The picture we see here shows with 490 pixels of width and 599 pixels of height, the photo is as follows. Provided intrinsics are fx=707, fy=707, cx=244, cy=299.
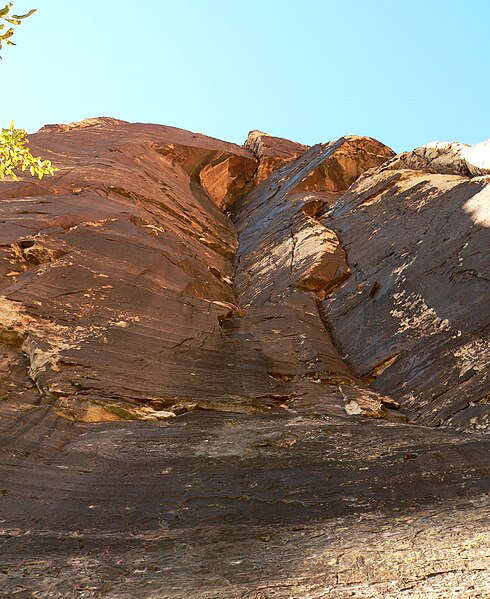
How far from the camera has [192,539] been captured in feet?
22.0

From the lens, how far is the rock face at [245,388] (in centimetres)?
624

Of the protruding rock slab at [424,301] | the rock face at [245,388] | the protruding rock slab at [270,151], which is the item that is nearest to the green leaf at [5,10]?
the rock face at [245,388]

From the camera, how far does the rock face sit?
624 cm

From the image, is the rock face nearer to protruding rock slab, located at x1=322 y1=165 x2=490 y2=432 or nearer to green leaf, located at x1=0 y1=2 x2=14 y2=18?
protruding rock slab, located at x1=322 y1=165 x2=490 y2=432

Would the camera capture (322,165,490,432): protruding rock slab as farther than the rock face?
Yes

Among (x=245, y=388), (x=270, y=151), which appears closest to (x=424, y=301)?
(x=245, y=388)

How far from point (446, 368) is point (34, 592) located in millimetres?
8599

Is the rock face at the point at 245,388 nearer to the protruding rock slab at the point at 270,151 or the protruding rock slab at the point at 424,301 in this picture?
the protruding rock slab at the point at 424,301

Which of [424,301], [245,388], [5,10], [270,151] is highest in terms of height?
[270,151]

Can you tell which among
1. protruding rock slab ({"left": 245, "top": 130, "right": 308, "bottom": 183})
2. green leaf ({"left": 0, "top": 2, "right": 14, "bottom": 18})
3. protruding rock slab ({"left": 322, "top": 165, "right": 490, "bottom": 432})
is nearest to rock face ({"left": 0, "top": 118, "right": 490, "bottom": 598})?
protruding rock slab ({"left": 322, "top": 165, "right": 490, "bottom": 432})

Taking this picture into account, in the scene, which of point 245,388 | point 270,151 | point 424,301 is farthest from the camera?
point 270,151

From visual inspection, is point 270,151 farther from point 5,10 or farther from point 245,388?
point 5,10

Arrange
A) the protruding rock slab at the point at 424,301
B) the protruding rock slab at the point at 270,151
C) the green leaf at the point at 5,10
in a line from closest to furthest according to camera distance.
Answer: the green leaf at the point at 5,10, the protruding rock slab at the point at 424,301, the protruding rock slab at the point at 270,151

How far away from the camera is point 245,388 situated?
39.1 ft
